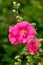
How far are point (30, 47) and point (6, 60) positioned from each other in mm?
1098

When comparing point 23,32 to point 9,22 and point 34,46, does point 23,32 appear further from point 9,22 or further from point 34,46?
point 9,22

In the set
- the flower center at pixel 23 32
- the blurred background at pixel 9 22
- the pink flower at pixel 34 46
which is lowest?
the blurred background at pixel 9 22

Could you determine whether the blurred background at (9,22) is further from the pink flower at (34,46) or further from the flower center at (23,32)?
the flower center at (23,32)

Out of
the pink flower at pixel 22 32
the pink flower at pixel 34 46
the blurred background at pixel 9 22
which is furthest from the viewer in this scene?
the blurred background at pixel 9 22

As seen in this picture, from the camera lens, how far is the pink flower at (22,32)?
5.22 ft

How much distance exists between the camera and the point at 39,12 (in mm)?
3135

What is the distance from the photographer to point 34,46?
5.72 feet

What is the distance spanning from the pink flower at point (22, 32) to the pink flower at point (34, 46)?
10cm

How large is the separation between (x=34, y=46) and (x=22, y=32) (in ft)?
0.50

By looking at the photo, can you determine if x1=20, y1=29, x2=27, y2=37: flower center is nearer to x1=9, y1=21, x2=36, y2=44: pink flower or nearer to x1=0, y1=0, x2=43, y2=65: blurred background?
x1=9, y1=21, x2=36, y2=44: pink flower

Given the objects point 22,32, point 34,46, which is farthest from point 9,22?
point 22,32

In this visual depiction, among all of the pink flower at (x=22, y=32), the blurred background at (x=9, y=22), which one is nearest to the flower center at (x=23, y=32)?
the pink flower at (x=22, y=32)

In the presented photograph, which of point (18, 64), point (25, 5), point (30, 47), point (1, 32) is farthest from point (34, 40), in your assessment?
point (25, 5)

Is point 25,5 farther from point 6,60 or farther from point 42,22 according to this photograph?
point 6,60
